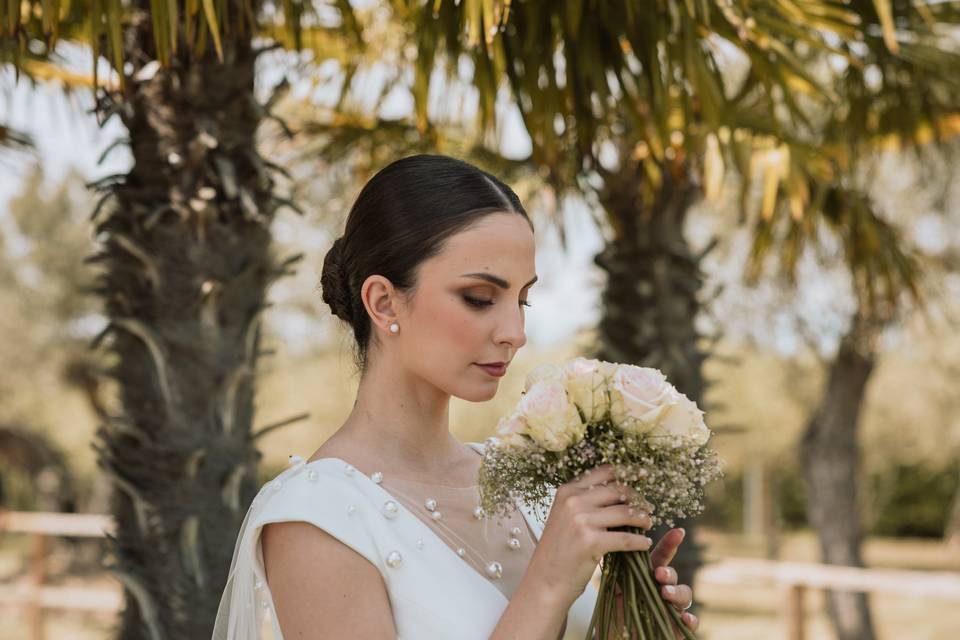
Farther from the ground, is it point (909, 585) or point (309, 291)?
point (309, 291)

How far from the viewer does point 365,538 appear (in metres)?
2.06

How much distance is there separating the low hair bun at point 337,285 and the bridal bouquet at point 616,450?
0.54 meters

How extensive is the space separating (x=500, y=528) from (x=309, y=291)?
14523 millimetres

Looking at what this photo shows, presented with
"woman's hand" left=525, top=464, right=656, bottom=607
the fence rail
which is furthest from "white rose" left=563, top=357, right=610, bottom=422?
the fence rail

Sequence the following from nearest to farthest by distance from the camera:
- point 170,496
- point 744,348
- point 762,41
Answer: point 762,41, point 170,496, point 744,348

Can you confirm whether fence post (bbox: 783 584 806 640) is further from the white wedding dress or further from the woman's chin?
the woman's chin

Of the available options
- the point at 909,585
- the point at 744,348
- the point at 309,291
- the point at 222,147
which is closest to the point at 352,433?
the point at 222,147

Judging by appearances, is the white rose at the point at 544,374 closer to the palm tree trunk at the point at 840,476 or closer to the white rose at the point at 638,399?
the white rose at the point at 638,399

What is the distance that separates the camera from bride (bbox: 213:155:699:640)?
192 centimetres

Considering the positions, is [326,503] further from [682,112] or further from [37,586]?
[37,586]

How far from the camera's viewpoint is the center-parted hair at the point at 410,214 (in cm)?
215

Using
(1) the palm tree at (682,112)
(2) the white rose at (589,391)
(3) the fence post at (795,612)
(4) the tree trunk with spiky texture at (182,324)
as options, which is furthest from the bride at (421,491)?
(3) the fence post at (795,612)

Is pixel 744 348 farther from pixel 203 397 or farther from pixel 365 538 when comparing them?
pixel 365 538

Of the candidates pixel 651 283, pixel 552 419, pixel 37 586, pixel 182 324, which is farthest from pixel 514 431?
pixel 37 586
